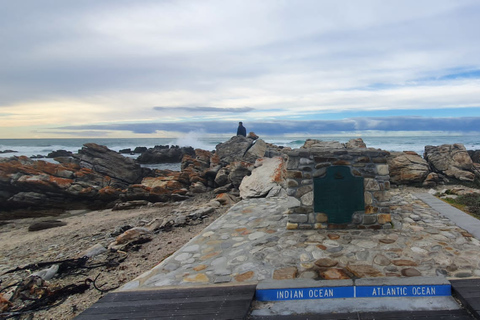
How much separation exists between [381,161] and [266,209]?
3.17 metres

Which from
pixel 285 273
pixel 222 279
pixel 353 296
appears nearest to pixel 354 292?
pixel 353 296

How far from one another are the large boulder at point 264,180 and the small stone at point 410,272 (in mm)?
6005

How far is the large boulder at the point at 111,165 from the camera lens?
67.9ft

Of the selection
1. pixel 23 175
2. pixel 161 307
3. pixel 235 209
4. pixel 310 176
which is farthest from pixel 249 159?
pixel 161 307

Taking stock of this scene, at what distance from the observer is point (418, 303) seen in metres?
3.37

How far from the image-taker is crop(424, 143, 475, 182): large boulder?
11647 millimetres

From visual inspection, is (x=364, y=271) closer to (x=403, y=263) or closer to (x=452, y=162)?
(x=403, y=263)

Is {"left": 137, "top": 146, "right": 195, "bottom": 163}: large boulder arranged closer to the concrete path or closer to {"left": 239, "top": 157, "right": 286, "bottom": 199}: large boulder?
{"left": 239, "top": 157, "right": 286, "bottom": 199}: large boulder

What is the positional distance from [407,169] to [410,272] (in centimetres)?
881

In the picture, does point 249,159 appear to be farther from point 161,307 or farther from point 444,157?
point 161,307

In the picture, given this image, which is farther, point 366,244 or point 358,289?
point 366,244

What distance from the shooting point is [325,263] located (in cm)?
430

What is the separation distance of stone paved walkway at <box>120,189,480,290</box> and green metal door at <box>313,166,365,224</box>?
34 cm

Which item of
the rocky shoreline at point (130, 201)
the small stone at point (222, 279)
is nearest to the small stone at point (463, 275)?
the rocky shoreline at point (130, 201)
